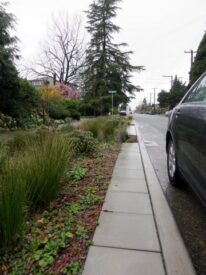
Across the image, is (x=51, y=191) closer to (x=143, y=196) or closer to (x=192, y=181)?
(x=143, y=196)

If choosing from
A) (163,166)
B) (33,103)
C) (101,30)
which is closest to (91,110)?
(101,30)

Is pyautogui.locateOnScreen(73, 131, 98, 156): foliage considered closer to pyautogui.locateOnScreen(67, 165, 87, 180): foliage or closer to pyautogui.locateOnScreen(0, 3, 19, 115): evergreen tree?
pyautogui.locateOnScreen(67, 165, 87, 180): foliage

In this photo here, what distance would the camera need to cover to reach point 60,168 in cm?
384

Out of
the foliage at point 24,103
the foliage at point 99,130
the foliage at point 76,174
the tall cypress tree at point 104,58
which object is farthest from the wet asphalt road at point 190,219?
the tall cypress tree at point 104,58

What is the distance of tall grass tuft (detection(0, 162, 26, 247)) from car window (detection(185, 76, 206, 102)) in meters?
2.08

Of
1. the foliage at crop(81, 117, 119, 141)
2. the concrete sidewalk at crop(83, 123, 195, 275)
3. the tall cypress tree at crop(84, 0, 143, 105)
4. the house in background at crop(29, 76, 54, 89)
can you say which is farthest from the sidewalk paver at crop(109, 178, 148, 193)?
the tall cypress tree at crop(84, 0, 143, 105)

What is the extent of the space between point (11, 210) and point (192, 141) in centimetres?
192

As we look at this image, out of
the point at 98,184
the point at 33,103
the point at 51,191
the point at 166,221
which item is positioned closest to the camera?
the point at 166,221

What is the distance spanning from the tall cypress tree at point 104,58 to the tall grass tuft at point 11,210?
36.2 metres

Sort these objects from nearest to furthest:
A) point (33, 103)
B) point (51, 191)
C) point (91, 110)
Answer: point (51, 191)
point (33, 103)
point (91, 110)

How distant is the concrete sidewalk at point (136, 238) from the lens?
7.83 feet

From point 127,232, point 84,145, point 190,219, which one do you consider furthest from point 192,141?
point 84,145

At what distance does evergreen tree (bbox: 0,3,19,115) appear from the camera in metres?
12.1

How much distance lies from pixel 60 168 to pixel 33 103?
37.6 ft
